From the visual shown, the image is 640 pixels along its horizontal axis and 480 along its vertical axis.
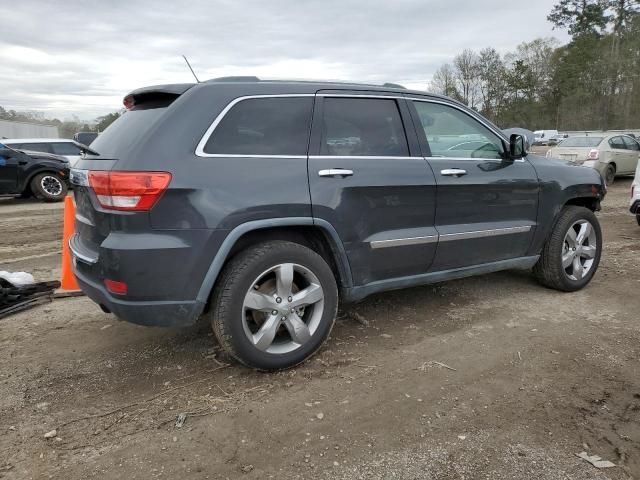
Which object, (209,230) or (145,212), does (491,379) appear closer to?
(209,230)

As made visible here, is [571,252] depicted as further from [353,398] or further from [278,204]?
[278,204]

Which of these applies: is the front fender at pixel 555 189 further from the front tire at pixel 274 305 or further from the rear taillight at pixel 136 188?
the rear taillight at pixel 136 188

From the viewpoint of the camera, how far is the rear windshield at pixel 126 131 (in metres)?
2.93

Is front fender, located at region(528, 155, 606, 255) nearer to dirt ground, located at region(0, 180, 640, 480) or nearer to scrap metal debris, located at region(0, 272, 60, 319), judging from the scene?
dirt ground, located at region(0, 180, 640, 480)

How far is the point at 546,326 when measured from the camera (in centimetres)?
398

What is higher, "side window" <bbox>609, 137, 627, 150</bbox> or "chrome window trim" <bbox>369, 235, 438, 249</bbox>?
"side window" <bbox>609, 137, 627, 150</bbox>

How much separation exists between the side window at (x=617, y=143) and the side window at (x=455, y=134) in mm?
11900

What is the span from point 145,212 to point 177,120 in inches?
23.3

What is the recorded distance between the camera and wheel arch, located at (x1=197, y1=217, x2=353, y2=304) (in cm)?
292

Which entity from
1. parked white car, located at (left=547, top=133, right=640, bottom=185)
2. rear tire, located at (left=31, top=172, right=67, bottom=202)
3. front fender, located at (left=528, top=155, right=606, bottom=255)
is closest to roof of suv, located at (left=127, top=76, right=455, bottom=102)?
front fender, located at (left=528, top=155, right=606, bottom=255)

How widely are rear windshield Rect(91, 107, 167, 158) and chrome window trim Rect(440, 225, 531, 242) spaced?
2.24 m

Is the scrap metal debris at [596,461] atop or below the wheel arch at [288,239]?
below

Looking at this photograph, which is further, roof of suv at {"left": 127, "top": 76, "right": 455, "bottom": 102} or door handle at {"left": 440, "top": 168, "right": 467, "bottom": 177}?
door handle at {"left": 440, "top": 168, "right": 467, "bottom": 177}

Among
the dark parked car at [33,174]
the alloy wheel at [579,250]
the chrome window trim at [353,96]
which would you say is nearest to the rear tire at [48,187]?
the dark parked car at [33,174]
